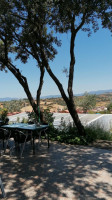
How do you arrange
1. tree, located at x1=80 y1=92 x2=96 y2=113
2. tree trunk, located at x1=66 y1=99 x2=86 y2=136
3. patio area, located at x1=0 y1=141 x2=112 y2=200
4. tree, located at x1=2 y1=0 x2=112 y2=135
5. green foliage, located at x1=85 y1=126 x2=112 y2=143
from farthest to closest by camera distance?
1. tree, located at x1=80 y1=92 x2=96 y2=113
2. tree trunk, located at x1=66 y1=99 x2=86 y2=136
3. green foliage, located at x1=85 y1=126 x2=112 y2=143
4. tree, located at x1=2 y1=0 x2=112 y2=135
5. patio area, located at x1=0 y1=141 x2=112 y2=200

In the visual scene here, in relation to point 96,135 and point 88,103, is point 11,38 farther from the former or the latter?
point 88,103

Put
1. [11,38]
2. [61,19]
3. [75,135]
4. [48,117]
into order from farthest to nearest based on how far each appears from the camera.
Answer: [48,117] < [11,38] < [75,135] < [61,19]

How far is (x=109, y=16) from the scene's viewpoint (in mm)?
5023

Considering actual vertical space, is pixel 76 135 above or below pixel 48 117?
below

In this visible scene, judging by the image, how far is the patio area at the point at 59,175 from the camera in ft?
8.15

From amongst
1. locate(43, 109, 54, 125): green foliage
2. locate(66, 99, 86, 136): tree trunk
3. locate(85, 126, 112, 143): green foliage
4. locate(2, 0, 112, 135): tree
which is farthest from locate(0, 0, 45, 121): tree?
locate(85, 126, 112, 143): green foliage

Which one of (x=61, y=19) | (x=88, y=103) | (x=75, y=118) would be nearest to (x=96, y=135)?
(x=75, y=118)

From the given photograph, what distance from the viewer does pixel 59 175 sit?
3.11 m

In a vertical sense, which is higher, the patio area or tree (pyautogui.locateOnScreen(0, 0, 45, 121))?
tree (pyautogui.locateOnScreen(0, 0, 45, 121))

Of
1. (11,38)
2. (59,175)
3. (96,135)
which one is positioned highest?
(11,38)

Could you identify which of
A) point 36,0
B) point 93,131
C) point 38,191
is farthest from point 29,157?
point 36,0

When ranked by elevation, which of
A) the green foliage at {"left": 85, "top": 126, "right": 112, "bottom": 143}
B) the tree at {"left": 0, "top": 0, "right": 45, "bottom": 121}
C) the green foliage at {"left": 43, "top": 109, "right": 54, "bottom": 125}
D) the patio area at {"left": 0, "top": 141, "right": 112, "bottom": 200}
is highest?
the tree at {"left": 0, "top": 0, "right": 45, "bottom": 121}

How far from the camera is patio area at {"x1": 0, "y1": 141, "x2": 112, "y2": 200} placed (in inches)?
97.8

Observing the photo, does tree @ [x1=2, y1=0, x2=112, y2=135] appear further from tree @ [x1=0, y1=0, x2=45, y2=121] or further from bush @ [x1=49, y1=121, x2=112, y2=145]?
bush @ [x1=49, y1=121, x2=112, y2=145]
